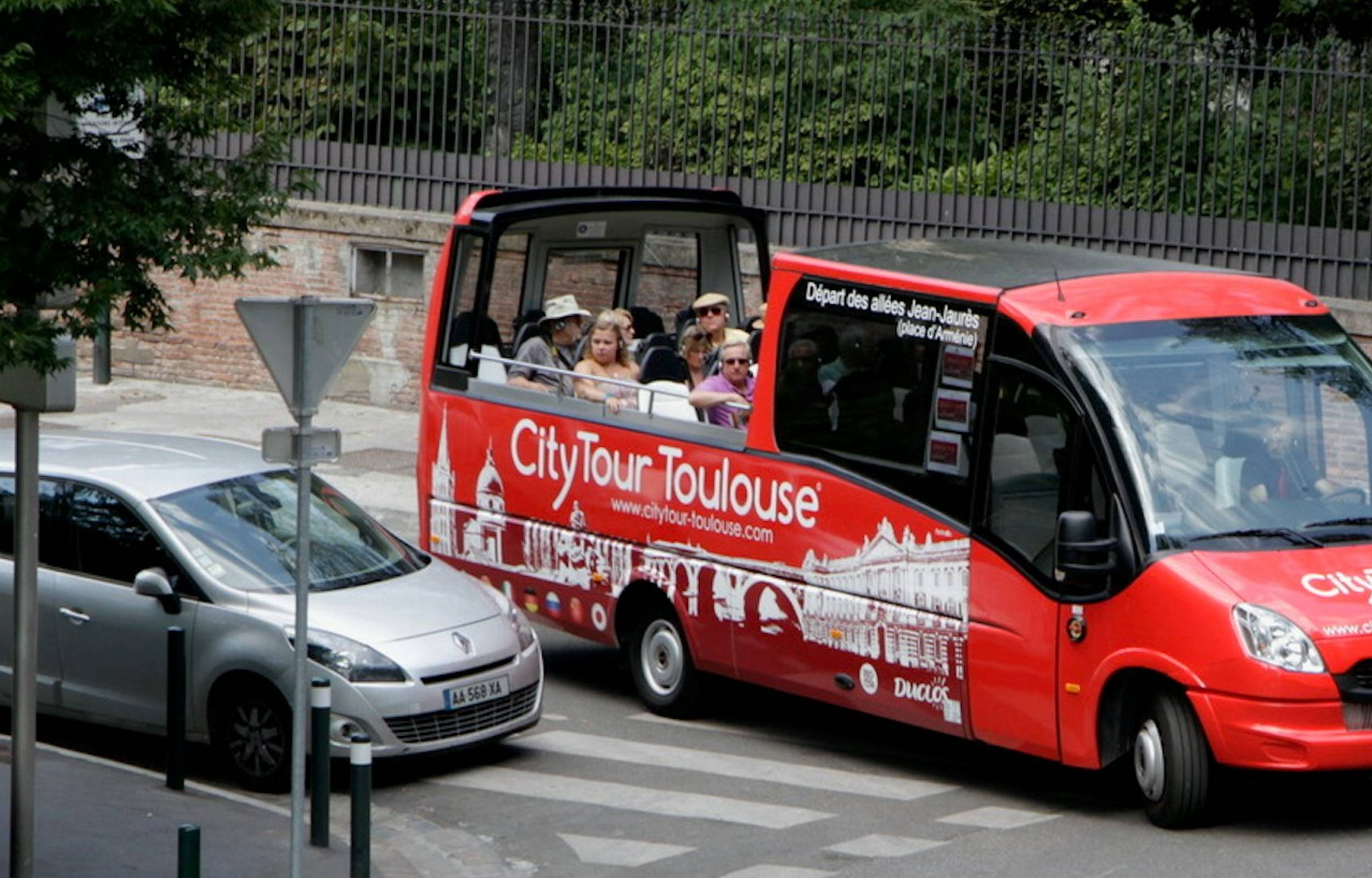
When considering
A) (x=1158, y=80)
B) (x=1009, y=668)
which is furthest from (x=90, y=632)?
(x=1158, y=80)

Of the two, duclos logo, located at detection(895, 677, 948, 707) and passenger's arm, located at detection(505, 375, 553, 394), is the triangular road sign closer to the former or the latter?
duclos logo, located at detection(895, 677, 948, 707)

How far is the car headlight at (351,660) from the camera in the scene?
34.9ft

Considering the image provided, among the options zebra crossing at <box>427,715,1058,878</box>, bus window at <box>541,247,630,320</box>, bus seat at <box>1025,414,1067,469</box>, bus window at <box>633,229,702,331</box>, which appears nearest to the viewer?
zebra crossing at <box>427,715,1058,878</box>

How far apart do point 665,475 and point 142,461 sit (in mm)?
2787

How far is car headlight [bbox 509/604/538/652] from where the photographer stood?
1149 cm

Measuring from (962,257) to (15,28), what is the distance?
16.5 ft

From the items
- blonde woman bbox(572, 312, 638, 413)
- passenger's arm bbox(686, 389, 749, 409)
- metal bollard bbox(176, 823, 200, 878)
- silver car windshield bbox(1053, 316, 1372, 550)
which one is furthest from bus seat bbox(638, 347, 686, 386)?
metal bollard bbox(176, 823, 200, 878)

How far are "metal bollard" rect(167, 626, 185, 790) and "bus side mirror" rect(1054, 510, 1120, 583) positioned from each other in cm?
415

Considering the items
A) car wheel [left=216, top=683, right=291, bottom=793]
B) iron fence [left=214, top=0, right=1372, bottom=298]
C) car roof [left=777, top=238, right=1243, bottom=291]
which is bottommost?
car wheel [left=216, top=683, right=291, bottom=793]

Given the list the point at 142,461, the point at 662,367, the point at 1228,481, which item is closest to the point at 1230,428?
the point at 1228,481

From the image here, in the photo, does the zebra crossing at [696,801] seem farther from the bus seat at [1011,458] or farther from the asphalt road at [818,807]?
the bus seat at [1011,458]

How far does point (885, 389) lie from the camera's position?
1092 cm

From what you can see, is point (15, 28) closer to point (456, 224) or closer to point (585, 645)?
point (456, 224)

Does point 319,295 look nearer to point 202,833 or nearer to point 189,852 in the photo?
point 202,833
